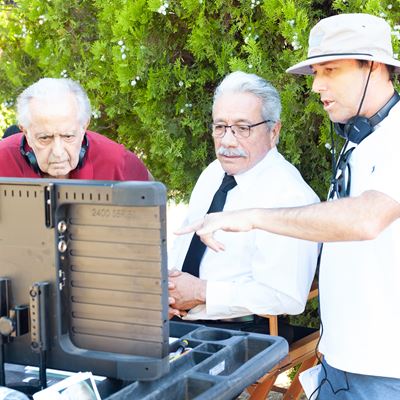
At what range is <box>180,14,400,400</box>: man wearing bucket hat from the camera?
223cm

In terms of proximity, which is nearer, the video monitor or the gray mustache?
the video monitor

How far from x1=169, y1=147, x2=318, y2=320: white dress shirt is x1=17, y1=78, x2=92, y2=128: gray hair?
2.42ft

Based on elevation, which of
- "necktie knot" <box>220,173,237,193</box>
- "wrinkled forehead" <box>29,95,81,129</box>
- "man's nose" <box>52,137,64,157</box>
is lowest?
"necktie knot" <box>220,173,237,193</box>

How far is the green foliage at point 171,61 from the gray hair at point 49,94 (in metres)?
0.73

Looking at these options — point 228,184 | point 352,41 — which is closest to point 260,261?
point 228,184

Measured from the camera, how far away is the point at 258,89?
128 inches

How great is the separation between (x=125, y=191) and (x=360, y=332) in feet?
3.51

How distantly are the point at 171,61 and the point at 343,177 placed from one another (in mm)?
1781

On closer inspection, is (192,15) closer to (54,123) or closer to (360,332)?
(54,123)

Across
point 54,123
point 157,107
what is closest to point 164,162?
point 157,107

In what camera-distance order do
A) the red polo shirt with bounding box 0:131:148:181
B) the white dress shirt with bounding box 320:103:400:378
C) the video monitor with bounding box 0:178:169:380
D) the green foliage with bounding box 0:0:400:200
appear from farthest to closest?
1. the green foliage with bounding box 0:0:400:200
2. the red polo shirt with bounding box 0:131:148:181
3. the white dress shirt with bounding box 320:103:400:378
4. the video monitor with bounding box 0:178:169:380

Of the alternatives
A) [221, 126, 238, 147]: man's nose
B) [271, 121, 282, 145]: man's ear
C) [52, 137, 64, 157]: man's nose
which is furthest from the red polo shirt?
[271, 121, 282, 145]: man's ear

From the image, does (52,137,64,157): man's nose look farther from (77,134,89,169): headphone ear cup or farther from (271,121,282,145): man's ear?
(271,121,282,145): man's ear

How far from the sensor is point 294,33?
317 centimetres
